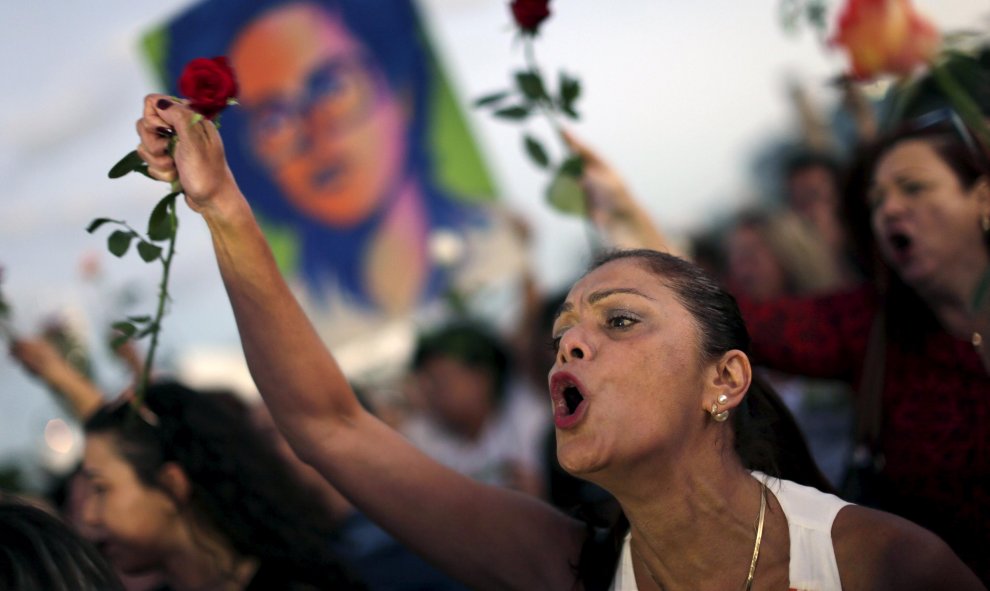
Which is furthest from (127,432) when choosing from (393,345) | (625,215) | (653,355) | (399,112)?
(399,112)

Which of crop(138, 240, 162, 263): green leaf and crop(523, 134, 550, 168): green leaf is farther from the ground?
crop(138, 240, 162, 263): green leaf

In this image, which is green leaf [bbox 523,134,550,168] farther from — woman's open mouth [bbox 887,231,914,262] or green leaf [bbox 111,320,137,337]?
green leaf [bbox 111,320,137,337]

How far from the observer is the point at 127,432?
3.20 meters

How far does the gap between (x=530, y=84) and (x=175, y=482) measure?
5.21 feet

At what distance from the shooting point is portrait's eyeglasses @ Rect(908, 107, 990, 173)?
260 centimetres

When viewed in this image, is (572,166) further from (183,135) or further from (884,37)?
(183,135)

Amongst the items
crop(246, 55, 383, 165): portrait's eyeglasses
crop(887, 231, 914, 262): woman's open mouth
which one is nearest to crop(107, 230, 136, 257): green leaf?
crop(887, 231, 914, 262): woman's open mouth

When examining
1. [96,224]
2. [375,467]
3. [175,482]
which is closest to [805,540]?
[375,467]

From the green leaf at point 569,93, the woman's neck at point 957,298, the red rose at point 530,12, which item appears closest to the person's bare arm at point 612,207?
the green leaf at point 569,93

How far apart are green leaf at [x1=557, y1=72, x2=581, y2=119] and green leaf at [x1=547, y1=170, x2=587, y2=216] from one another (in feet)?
0.77

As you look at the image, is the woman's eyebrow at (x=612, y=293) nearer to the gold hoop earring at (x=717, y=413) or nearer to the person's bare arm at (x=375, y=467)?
the gold hoop earring at (x=717, y=413)

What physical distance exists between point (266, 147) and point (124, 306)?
2.11m

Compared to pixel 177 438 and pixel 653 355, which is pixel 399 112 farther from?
pixel 653 355

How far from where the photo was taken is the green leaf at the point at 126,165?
1.92 m
